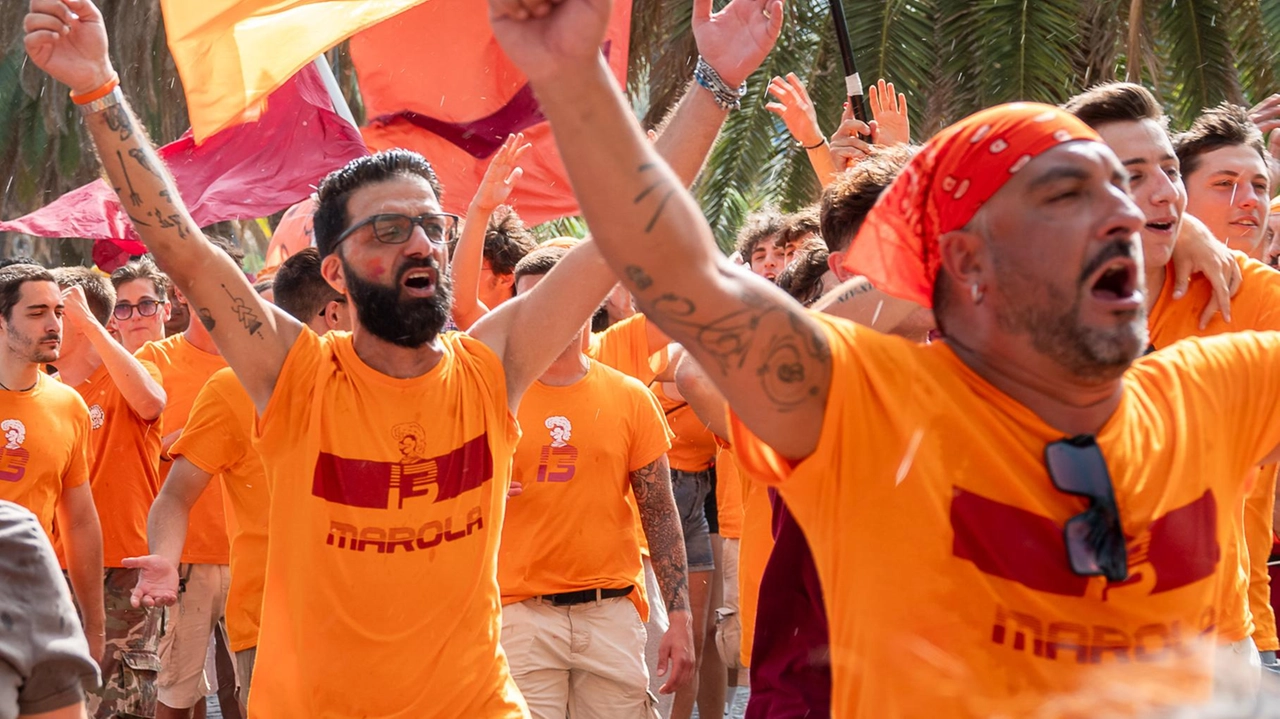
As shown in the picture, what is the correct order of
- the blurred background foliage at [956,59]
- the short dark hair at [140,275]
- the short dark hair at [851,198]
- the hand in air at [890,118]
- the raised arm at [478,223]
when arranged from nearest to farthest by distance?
the short dark hair at [851,198]
the raised arm at [478,223]
the hand in air at [890,118]
the short dark hair at [140,275]
the blurred background foliage at [956,59]

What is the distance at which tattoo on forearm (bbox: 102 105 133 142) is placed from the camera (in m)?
3.68

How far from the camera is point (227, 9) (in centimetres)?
712

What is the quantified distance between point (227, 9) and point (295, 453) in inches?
152

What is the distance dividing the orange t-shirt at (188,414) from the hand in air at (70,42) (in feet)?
14.0

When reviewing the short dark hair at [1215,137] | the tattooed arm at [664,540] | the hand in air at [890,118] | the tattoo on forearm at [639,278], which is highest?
the tattoo on forearm at [639,278]

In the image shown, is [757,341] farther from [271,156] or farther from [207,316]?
[271,156]

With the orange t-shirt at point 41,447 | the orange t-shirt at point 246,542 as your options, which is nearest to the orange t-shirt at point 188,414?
the orange t-shirt at point 41,447

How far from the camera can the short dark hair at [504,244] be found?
7.42 metres

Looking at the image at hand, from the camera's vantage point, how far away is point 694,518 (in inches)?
344

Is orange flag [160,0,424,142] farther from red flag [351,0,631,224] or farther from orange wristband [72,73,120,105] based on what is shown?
orange wristband [72,73,120,105]

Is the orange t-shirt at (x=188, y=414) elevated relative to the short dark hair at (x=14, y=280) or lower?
lower

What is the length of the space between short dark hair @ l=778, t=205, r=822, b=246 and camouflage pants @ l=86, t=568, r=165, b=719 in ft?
12.6

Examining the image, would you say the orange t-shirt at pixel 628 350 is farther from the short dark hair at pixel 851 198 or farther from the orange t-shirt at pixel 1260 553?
the orange t-shirt at pixel 1260 553

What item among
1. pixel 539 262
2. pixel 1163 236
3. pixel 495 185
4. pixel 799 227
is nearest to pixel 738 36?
pixel 1163 236
